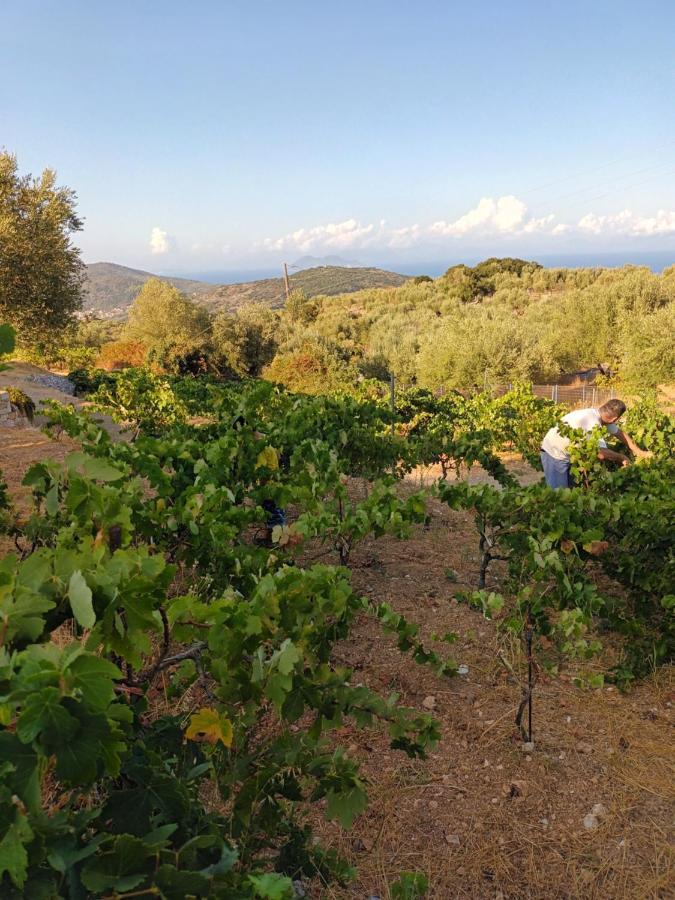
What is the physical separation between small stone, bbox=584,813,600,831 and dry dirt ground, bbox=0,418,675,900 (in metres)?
0.03

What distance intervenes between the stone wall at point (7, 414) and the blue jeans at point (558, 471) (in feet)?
36.3

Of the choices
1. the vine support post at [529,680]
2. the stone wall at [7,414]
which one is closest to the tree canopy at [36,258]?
the stone wall at [7,414]

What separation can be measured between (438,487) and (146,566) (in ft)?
10.6

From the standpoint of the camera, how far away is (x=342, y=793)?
5.48 ft

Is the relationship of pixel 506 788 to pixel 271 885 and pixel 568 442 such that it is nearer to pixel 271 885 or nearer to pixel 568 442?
pixel 271 885

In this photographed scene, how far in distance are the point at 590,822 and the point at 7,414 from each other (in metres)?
12.9

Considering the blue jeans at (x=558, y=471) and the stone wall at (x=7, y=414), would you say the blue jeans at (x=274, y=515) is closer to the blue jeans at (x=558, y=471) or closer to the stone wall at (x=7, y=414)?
the blue jeans at (x=558, y=471)

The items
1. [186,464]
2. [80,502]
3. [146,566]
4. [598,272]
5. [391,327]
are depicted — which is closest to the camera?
[146,566]

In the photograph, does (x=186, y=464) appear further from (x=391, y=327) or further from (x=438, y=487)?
(x=391, y=327)

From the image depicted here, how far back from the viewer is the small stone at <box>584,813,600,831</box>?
2.63 meters

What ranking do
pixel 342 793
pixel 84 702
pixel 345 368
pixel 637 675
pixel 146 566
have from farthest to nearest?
pixel 345 368 < pixel 637 675 < pixel 342 793 < pixel 146 566 < pixel 84 702

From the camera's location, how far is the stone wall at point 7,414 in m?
12.2

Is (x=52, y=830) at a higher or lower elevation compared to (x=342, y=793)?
higher

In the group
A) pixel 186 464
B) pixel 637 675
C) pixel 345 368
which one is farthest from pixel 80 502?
pixel 345 368
